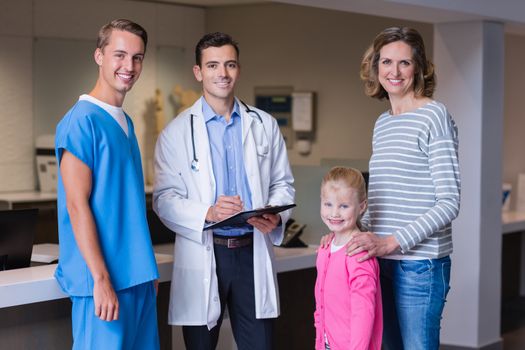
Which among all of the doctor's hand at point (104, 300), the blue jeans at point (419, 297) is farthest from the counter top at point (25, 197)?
the blue jeans at point (419, 297)

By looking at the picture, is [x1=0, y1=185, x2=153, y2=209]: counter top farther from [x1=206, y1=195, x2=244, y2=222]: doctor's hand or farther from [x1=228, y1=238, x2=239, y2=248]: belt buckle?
[x1=206, y1=195, x2=244, y2=222]: doctor's hand

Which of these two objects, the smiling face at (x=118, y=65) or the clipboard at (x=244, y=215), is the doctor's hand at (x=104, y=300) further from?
the smiling face at (x=118, y=65)

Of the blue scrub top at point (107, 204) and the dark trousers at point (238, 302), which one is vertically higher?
the blue scrub top at point (107, 204)

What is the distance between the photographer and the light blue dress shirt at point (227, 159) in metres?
3.29

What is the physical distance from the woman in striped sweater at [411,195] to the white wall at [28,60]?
16.6ft

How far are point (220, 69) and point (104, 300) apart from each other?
3.13 ft

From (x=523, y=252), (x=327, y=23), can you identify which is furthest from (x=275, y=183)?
(x=327, y=23)

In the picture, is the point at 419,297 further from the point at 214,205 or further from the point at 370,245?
the point at 214,205

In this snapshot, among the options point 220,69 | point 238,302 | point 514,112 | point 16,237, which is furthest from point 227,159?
point 514,112

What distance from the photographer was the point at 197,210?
3195 millimetres

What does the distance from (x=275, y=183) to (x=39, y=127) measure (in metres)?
4.60

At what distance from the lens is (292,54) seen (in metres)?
8.41

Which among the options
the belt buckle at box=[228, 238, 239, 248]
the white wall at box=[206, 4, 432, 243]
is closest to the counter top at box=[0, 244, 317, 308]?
the belt buckle at box=[228, 238, 239, 248]

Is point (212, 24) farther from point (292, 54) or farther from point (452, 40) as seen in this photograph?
point (452, 40)
